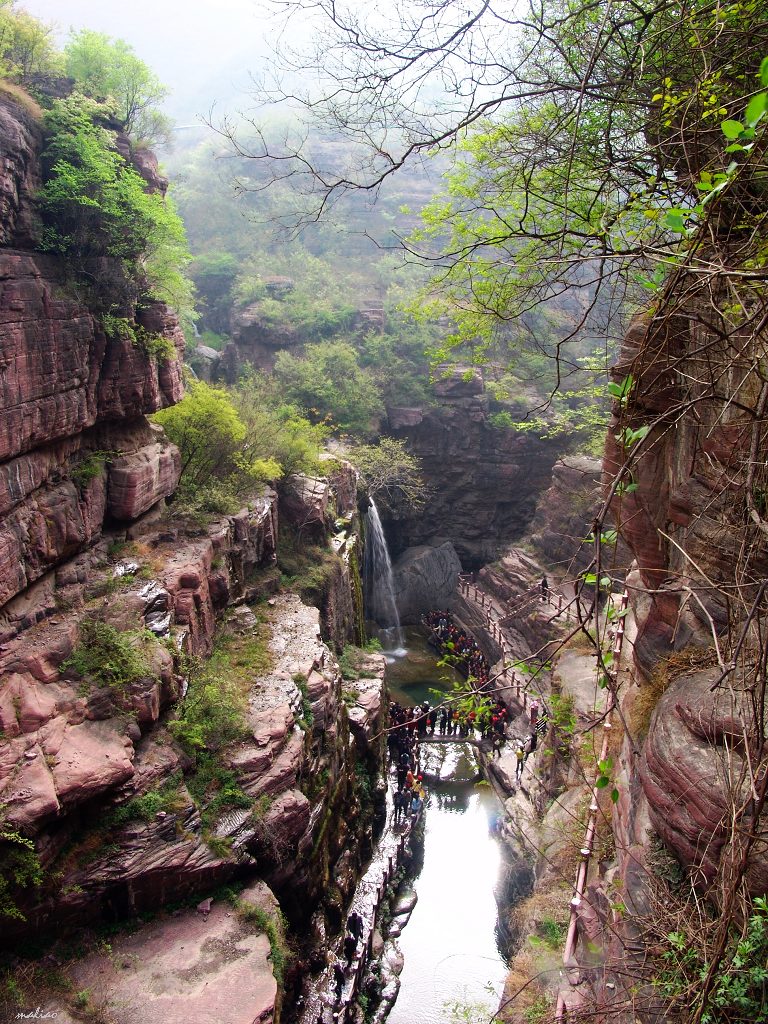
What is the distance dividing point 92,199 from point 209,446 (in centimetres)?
654

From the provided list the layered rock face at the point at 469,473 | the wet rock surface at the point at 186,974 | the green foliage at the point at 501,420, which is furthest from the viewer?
the layered rock face at the point at 469,473

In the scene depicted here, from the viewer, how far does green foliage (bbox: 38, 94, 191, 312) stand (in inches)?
427

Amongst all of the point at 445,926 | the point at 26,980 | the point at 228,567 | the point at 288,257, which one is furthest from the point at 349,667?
the point at 288,257

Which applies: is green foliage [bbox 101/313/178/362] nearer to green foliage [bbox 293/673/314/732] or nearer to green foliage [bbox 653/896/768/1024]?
green foliage [bbox 293/673/314/732]

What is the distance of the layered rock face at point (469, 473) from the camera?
30.1 metres

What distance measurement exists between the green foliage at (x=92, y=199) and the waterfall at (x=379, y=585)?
14572 mm

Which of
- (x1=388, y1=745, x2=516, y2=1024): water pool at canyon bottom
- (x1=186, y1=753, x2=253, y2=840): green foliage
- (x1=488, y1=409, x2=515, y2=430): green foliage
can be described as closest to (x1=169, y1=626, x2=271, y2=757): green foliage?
(x1=186, y1=753, x2=253, y2=840): green foliage

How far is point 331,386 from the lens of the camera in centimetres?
2656

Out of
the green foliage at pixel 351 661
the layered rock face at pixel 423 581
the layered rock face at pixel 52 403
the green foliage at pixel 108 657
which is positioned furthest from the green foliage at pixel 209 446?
the layered rock face at pixel 423 581

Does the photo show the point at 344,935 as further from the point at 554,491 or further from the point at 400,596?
the point at 554,491

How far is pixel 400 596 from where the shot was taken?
88.2ft

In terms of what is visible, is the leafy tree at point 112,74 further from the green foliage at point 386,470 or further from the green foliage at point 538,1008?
the green foliage at point 538,1008

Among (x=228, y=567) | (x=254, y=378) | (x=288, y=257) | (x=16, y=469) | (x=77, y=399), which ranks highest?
(x=288, y=257)

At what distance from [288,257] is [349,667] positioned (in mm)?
29021
